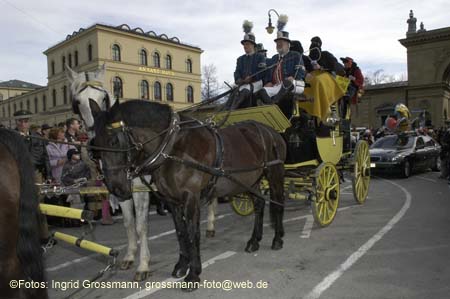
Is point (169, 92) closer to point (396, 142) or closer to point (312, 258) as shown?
point (396, 142)

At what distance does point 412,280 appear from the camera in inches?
164

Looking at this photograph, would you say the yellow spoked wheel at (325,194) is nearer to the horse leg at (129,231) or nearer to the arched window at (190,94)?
the horse leg at (129,231)

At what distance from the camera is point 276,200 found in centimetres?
553

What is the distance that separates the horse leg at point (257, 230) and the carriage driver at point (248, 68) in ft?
5.88

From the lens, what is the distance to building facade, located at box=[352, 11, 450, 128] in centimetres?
3061

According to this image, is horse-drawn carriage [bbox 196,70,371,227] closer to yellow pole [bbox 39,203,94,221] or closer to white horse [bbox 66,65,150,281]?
white horse [bbox 66,65,150,281]

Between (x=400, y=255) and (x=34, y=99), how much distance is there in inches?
2476

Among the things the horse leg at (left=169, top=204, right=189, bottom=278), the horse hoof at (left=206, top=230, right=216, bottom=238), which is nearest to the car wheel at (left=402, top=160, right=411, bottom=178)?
the horse hoof at (left=206, top=230, right=216, bottom=238)

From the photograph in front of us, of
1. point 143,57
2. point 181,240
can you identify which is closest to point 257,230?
point 181,240

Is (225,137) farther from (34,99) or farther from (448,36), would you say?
(34,99)

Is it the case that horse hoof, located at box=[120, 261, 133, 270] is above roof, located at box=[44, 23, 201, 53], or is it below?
below

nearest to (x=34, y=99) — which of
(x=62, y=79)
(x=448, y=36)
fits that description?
(x=62, y=79)

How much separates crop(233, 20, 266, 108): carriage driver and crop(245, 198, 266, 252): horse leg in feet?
5.88

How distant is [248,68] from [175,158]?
338 cm
